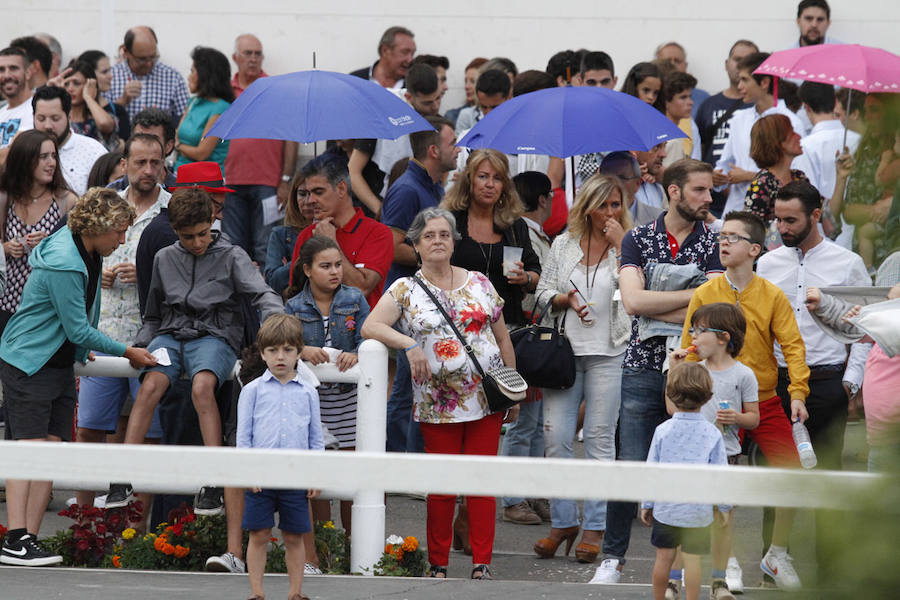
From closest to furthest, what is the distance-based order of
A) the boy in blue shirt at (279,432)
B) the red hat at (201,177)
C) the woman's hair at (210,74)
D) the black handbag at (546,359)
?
the boy in blue shirt at (279,432) → the black handbag at (546,359) → the red hat at (201,177) → the woman's hair at (210,74)

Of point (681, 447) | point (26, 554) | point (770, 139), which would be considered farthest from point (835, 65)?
point (26, 554)

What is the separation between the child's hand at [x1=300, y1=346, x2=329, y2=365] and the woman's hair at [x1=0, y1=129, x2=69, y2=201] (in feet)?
7.12

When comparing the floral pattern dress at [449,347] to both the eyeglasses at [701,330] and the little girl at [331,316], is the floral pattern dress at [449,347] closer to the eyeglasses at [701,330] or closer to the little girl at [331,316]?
the little girl at [331,316]

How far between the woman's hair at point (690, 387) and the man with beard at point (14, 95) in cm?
550

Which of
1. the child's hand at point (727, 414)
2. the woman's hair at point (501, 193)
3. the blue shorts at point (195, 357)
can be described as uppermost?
the woman's hair at point (501, 193)

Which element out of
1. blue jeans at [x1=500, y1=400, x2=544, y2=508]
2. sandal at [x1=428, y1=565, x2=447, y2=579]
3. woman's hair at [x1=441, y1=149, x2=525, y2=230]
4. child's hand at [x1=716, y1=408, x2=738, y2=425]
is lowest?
sandal at [x1=428, y1=565, x2=447, y2=579]

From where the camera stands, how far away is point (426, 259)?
634 centimetres


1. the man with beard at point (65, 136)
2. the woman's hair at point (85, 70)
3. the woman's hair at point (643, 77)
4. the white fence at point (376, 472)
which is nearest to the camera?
the white fence at point (376, 472)

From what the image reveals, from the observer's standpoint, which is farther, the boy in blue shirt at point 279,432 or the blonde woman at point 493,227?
the blonde woman at point 493,227

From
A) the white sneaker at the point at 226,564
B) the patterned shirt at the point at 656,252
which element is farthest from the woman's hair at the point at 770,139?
the white sneaker at the point at 226,564

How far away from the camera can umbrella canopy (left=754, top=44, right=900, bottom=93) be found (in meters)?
7.66

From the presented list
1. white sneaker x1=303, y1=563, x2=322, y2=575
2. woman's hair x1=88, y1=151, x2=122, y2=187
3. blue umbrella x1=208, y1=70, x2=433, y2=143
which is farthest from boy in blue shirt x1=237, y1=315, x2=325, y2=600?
woman's hair x1=88, y1=151, x2=122, y2=187

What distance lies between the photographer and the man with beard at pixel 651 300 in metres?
6.26

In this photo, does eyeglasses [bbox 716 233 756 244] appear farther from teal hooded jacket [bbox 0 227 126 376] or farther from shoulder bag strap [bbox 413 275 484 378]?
teal hooded jacket [bbox 0 227 126 376]
